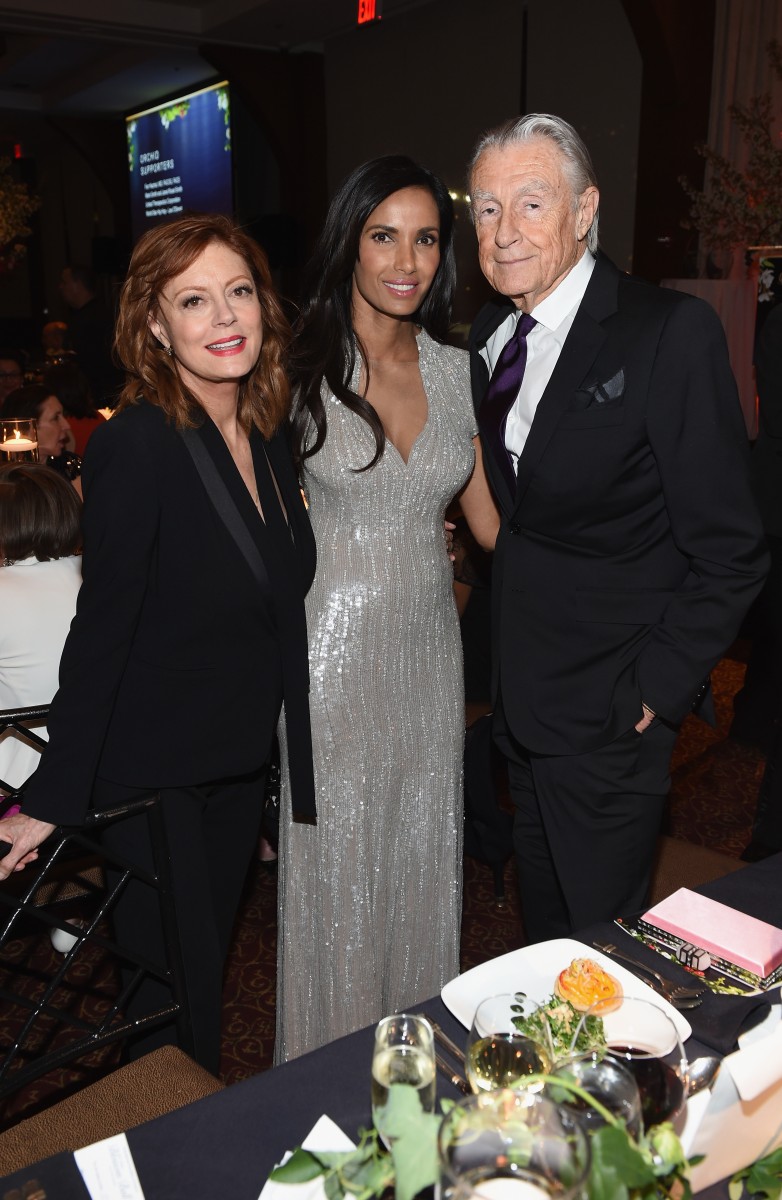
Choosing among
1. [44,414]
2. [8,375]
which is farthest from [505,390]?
[8,375]

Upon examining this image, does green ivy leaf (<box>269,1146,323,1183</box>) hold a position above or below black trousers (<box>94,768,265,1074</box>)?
above

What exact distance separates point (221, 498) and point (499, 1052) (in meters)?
1.10

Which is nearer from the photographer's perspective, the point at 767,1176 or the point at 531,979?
the point at 767,1176

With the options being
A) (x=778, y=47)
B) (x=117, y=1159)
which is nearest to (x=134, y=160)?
(x=778, y=47)

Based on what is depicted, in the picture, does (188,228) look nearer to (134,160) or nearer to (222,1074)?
(222,1074)

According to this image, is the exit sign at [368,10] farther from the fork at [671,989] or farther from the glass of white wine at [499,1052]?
the glass of white wine at [499,1052]

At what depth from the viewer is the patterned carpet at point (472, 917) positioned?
261cm

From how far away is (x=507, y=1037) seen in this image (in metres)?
0.97

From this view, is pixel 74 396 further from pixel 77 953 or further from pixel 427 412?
pixel 77 953

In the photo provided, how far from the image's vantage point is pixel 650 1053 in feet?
3.24

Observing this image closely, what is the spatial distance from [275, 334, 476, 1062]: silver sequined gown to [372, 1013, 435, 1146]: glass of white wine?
1270 millimetres

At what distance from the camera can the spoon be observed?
1071 mm

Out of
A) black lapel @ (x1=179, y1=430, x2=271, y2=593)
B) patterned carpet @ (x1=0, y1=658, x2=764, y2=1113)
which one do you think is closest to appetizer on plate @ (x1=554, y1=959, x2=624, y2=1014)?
black lapel @ (x1=179, y1=430, x2=271, y2=593)

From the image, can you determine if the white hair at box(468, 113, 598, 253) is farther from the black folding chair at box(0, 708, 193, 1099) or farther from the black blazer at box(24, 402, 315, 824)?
the black folding chair at box(0, 708, 193, 1099)
